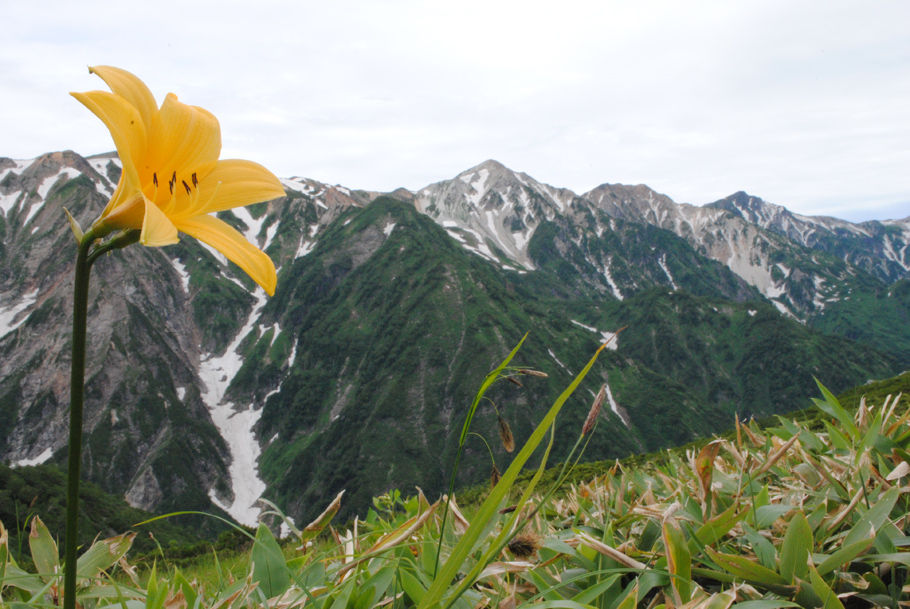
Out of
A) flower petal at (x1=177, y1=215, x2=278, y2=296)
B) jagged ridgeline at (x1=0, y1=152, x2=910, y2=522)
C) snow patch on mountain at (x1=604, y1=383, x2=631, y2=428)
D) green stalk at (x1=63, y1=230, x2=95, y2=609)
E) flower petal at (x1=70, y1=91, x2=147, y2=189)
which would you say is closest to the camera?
green stalk at (x1=63, y1=230, x2=95, y2=609)

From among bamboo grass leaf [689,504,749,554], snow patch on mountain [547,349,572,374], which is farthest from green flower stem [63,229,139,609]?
snow patch on mountain [547,349,572,374]

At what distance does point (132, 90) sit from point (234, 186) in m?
0.39

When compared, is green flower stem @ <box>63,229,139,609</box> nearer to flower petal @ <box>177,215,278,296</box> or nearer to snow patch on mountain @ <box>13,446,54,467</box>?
flower petal @ <box>177,215,278,296</box>

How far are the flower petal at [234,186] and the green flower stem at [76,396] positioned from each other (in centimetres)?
46

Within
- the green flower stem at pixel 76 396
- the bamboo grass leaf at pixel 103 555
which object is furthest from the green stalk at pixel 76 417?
the bamboo grass leaf at pixel 103 555

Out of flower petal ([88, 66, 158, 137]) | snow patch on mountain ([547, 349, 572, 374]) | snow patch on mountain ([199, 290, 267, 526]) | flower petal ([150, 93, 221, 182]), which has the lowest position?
snow patch on mountain ([199, 290, 267, 526])

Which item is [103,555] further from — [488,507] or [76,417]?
[488,507]

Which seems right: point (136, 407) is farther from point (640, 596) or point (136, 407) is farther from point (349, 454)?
point (640, 596)

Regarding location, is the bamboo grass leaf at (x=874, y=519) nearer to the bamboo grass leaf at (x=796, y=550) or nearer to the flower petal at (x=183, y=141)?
the bamboo grass leaf at (x=796, y=550)

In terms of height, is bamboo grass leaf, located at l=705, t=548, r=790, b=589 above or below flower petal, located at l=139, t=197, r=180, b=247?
below

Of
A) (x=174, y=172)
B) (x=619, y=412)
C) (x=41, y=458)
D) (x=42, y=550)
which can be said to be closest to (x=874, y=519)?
(x=174, y=172)

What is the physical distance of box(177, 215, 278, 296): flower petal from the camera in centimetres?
148

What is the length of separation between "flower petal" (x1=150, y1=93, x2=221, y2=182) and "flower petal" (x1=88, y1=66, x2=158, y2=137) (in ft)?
0.09

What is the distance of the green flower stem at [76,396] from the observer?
3.67 feet
